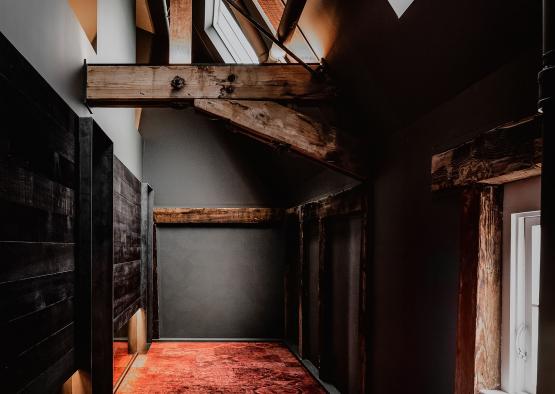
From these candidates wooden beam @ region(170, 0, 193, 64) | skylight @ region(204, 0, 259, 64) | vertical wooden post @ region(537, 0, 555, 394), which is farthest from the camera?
skylight @ region(204, 0, 259, 64)

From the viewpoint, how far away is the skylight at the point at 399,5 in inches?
91.7

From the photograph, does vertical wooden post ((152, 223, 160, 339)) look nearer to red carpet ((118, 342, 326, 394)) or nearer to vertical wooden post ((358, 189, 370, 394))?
red carpet ((118, 342, 326, 394))

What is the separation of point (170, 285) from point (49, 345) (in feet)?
15.5

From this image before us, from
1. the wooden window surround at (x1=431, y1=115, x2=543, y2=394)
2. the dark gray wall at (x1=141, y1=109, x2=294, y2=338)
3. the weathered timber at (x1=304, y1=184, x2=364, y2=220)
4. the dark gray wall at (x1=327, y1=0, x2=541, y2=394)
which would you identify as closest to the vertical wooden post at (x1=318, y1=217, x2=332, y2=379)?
the weathered timber at (x1=304, y1=184, x2=364, y2=220)

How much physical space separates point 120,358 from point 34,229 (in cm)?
414

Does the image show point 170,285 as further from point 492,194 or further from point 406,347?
point 492,194

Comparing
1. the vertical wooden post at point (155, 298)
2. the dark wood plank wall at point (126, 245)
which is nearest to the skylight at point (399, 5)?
the dark wood plank wall at point (126, 245)

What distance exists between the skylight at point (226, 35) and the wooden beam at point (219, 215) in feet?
7.04

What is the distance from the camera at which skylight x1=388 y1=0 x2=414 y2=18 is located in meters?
2.33

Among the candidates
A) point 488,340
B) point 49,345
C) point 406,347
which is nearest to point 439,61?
point 488,340

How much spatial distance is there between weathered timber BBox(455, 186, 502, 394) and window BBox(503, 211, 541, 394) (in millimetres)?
63

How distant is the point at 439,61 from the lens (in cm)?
226

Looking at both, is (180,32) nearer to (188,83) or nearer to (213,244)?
(188,83)

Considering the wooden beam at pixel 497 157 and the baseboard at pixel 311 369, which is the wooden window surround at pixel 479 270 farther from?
the baseboard at pixel 311 369
